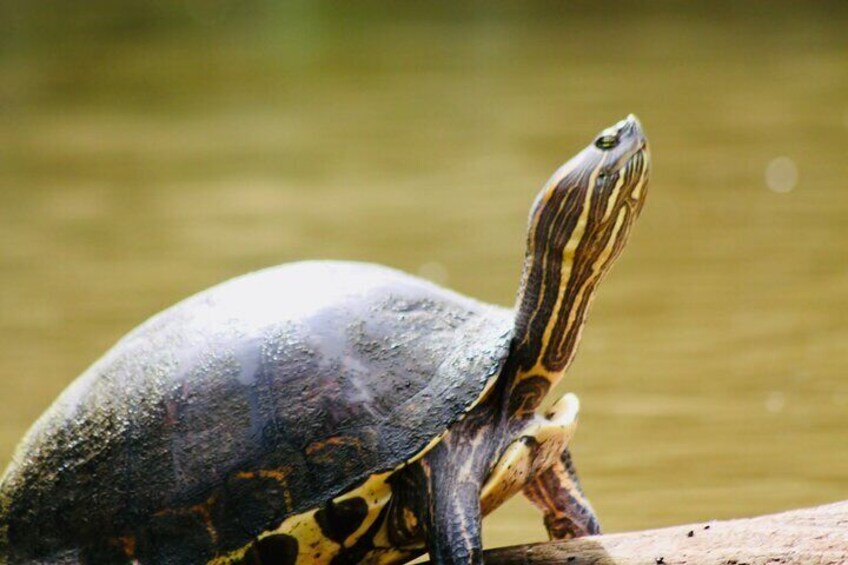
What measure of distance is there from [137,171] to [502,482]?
5.00 metres

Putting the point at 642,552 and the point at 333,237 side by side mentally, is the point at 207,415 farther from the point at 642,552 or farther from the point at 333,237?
the point at 333,237

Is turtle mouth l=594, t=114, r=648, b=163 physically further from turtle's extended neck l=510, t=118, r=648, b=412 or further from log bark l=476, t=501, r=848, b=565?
log bark l=476, t=501, r=848, b=565

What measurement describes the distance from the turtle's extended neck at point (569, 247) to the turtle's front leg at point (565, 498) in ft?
0.81

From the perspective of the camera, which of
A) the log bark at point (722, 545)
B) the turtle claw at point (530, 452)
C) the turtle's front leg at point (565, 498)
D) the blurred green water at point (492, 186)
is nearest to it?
the log bark at point (722, 545)

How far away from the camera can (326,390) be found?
2.25 metres

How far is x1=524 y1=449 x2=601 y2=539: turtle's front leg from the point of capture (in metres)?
2.56

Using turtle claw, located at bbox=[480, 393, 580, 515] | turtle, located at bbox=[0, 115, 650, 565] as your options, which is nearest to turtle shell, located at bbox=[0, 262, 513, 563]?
turtle, located at bbox=[0, 115, 650, 565]

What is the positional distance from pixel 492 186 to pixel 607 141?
413 centimetres


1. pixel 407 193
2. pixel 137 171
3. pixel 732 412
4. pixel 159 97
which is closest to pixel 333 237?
pixel 407 193

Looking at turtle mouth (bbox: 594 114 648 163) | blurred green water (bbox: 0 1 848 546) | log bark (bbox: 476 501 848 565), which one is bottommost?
log bark (bbox: 476 501 848 565)

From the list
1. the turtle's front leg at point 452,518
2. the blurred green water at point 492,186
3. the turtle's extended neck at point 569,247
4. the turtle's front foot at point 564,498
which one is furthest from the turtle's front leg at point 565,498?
the blurred green water at point 492,186

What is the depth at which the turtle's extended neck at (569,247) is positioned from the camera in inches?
90.4

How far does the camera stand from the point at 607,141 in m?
2.31

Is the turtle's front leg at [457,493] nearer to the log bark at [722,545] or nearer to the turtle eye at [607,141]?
the log bark at [722,545]
